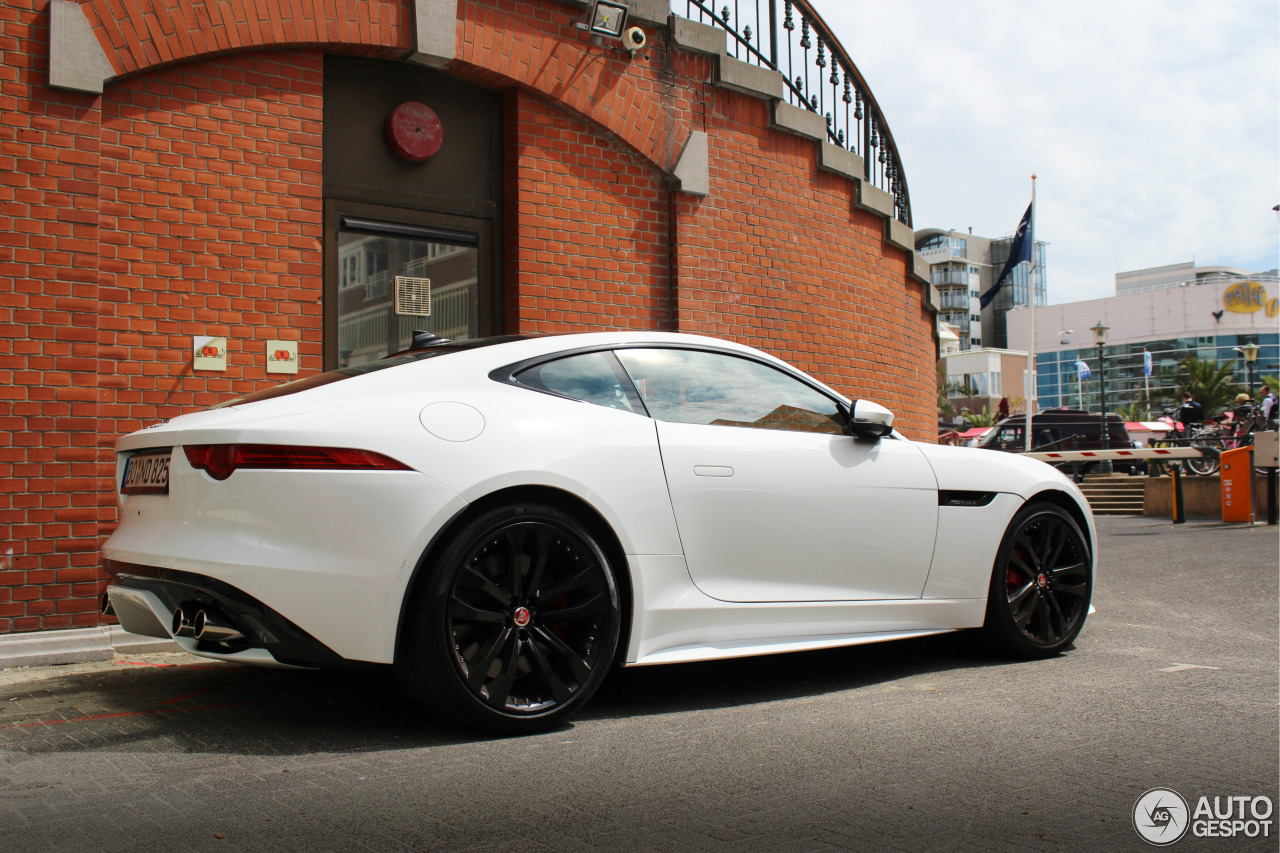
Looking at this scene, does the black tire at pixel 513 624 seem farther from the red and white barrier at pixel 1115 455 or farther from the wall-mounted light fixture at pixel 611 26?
the red and white barrier at pixel 1115 455

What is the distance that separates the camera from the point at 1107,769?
10.9 ft

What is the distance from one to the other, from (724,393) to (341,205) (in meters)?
3.83

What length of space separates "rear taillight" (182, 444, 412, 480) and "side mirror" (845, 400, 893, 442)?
208 centimetres

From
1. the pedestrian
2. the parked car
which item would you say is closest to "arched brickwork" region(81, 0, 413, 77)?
the parked car

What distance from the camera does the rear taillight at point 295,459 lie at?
138 inches

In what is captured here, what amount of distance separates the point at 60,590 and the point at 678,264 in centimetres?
499

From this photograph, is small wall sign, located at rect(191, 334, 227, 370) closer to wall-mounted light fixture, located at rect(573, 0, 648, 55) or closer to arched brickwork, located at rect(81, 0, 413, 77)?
arched brickwork, located at rect(81, 0, 413, 77)

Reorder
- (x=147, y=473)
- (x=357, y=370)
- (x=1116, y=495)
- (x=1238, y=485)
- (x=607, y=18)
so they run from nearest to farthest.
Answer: (x=147, y=473) → (x=357, y=370) → (x=607, y=18) → (x=1238, y=485) → (x=1116, y=495)

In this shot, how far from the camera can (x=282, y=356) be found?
6.77 meters

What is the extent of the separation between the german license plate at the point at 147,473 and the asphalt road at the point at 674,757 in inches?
33.4

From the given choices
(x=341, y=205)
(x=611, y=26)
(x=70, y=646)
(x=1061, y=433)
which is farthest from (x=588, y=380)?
(x=1061, y=433)

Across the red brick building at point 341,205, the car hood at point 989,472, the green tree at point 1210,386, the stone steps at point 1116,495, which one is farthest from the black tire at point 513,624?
the green tree at point 1210,386

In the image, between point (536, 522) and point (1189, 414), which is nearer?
point (536, 522)

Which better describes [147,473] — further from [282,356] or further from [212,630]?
[282,356]
